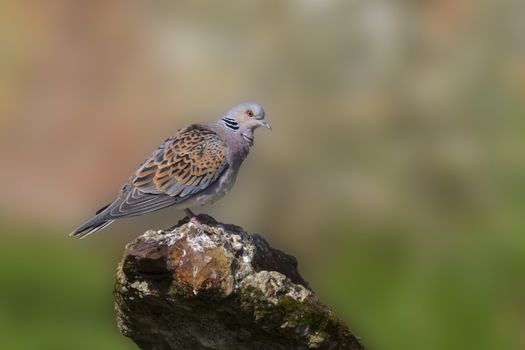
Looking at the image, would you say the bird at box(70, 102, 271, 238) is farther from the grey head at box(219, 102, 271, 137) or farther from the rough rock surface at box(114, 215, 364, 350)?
the rough rock surface at box(114, 215, 364, 350)

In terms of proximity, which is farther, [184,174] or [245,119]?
[245,119]

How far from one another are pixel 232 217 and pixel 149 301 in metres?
5.70

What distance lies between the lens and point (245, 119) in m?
5.36

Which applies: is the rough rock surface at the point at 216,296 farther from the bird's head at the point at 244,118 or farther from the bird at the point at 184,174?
the bird's head at the point at 244,118

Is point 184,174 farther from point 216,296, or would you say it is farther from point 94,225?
point 216,296

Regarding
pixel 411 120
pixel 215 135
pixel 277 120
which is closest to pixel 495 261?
pixel 411 120

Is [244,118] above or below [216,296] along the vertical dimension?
above

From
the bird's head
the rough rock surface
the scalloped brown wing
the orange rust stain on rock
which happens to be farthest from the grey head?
the orange rust stain on rock

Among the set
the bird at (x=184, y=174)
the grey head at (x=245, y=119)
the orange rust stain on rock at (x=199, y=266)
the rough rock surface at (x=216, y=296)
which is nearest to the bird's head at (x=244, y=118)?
the grey head at (x=245, y=119)

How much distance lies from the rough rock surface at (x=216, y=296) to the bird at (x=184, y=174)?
26.9 inches

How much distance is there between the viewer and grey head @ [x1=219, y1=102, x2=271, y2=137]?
5.35 metres

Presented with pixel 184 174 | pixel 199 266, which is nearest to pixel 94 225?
pixel 184 174

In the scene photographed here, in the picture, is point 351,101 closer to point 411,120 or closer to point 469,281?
point 411,120

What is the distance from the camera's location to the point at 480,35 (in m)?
11.5
